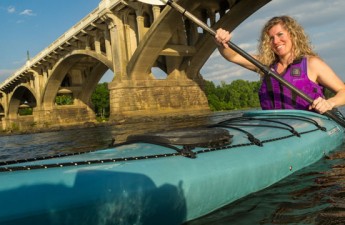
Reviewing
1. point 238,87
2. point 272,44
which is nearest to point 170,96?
point 272,44

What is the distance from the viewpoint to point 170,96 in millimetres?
25594

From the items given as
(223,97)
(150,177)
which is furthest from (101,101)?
(150,177)

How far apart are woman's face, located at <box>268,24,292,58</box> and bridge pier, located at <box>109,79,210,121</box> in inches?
772

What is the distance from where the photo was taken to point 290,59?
4.37 m

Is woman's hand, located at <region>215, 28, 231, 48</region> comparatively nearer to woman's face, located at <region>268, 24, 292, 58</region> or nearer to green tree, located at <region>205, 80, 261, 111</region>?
woman's face, located at <region>268, 24, 292, 58</region>

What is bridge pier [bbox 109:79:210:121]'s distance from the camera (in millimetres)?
23688

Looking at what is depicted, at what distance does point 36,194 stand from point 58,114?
3955 centimetres

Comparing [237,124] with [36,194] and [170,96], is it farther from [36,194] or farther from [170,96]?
[170,96]

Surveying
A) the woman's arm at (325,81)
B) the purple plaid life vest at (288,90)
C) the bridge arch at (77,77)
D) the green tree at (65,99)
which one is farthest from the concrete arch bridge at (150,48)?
the woman's arm at (325,81)

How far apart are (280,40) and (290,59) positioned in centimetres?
31

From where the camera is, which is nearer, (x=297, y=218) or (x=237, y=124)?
(x=297, y=218)

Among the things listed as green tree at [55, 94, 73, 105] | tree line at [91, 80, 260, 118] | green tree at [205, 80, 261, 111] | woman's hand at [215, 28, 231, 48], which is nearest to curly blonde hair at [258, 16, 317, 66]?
woman's hand at [215, 28, 231, 48]

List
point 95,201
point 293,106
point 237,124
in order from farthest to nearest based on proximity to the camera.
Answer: point 293,106
point 237,124
point 95,201

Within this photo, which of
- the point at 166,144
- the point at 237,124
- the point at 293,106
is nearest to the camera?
the point at 166,144
